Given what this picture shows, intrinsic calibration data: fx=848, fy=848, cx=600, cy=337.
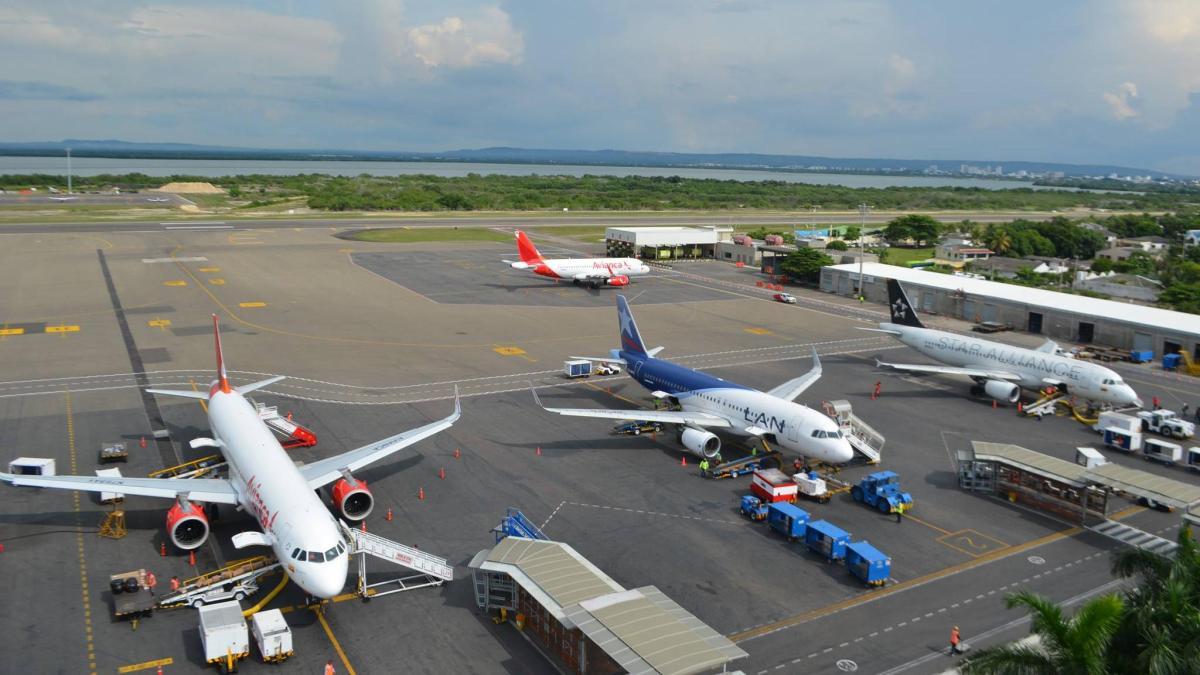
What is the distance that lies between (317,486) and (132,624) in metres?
9.67

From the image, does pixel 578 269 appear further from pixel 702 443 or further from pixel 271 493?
pixel 271 493

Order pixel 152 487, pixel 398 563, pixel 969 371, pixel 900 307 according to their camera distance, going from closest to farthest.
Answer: pixel 398 563 → pixel 152 487 → pixel 969 371 → pixel 900 307

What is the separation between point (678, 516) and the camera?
42812 millimetres

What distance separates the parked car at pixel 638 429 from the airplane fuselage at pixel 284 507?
2277cm

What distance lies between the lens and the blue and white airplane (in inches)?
1833

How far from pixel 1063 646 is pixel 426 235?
16268 cm

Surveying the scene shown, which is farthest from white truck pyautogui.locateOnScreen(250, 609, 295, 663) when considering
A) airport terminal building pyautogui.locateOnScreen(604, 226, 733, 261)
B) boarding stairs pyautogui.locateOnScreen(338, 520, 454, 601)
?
airport terminal building pyautogui.locateOnScreen(604, 226, 733, 261)

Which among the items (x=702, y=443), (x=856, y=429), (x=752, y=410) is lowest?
(x=702, y=443)

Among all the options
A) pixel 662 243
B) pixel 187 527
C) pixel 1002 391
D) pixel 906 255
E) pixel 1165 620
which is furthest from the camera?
pixel 906 255

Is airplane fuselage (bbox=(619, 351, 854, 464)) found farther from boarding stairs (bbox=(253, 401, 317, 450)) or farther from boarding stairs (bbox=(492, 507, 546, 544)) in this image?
boarding stairs (bbox=(253, 401, 317, 450))

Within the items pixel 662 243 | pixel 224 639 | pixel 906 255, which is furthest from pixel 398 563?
pixel 906 255

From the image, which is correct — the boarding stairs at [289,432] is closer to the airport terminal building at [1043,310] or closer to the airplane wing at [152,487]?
the airplane wing at [152,487]

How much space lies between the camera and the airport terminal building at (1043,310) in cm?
8094

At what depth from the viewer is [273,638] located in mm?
29328
